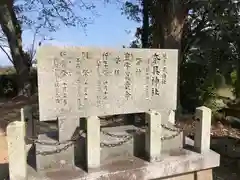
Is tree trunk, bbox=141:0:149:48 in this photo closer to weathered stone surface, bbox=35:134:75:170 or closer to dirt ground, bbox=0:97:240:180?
dirt ground, bbox=0:97:240:180

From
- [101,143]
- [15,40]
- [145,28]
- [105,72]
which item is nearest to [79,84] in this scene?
[105,72]

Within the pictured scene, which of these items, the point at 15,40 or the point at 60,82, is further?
the point at 15,40

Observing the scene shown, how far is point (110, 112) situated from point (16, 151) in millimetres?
1175

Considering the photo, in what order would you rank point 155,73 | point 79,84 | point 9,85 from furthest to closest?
point 9,85 → point 155,73 → point 79,84

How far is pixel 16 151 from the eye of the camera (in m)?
2.70

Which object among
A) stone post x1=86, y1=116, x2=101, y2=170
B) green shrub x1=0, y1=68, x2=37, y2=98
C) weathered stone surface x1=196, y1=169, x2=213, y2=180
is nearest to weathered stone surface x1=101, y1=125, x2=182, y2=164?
stone post x1=86, y1=116, x2=101, y2=170

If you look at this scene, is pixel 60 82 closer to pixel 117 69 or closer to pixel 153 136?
pixel 117 69

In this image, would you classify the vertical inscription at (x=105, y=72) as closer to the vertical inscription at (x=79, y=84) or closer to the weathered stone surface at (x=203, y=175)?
the vertical inscription at (x=79, y=84)

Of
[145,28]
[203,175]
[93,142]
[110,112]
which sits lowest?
[203,175]

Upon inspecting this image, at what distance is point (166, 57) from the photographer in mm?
3473

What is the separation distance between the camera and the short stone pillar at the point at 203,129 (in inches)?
135

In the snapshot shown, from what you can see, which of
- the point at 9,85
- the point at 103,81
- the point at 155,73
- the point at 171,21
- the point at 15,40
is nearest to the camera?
the point at 103,81

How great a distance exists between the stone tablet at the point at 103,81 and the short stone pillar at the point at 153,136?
0.94ft

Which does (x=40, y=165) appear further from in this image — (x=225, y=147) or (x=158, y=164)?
(x=225, y=147)
